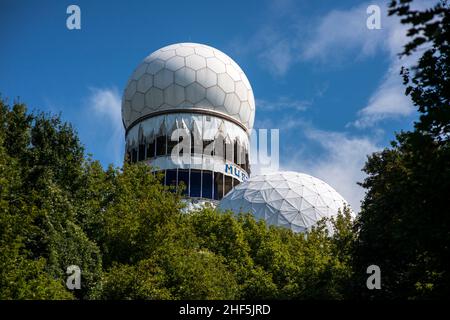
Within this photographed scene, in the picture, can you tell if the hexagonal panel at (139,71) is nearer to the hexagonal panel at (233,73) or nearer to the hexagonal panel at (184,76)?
the hexagonal panel at (184,76)

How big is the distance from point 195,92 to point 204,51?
3844mm

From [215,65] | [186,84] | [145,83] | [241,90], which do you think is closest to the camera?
[186,84]

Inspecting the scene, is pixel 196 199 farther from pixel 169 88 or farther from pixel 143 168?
pixel 143 168

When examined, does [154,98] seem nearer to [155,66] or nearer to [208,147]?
[155,66]

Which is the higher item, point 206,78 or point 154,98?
point 206,78

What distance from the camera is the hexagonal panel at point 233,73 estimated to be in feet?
176

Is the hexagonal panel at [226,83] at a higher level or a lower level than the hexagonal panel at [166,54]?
lower

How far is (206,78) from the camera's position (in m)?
52.2

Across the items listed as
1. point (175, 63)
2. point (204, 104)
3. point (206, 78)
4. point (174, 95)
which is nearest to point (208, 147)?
point (204, 104)

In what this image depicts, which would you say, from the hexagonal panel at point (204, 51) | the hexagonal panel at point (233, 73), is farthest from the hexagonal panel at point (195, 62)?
the hexagonal panel at point (233, 73)

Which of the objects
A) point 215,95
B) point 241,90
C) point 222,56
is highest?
point 222,56

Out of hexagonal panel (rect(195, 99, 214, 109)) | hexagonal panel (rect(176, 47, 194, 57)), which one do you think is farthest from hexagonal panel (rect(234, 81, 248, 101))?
hexagonal panel (rect(176, 47, 194, 57))

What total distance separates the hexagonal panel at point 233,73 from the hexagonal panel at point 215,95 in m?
1.67
